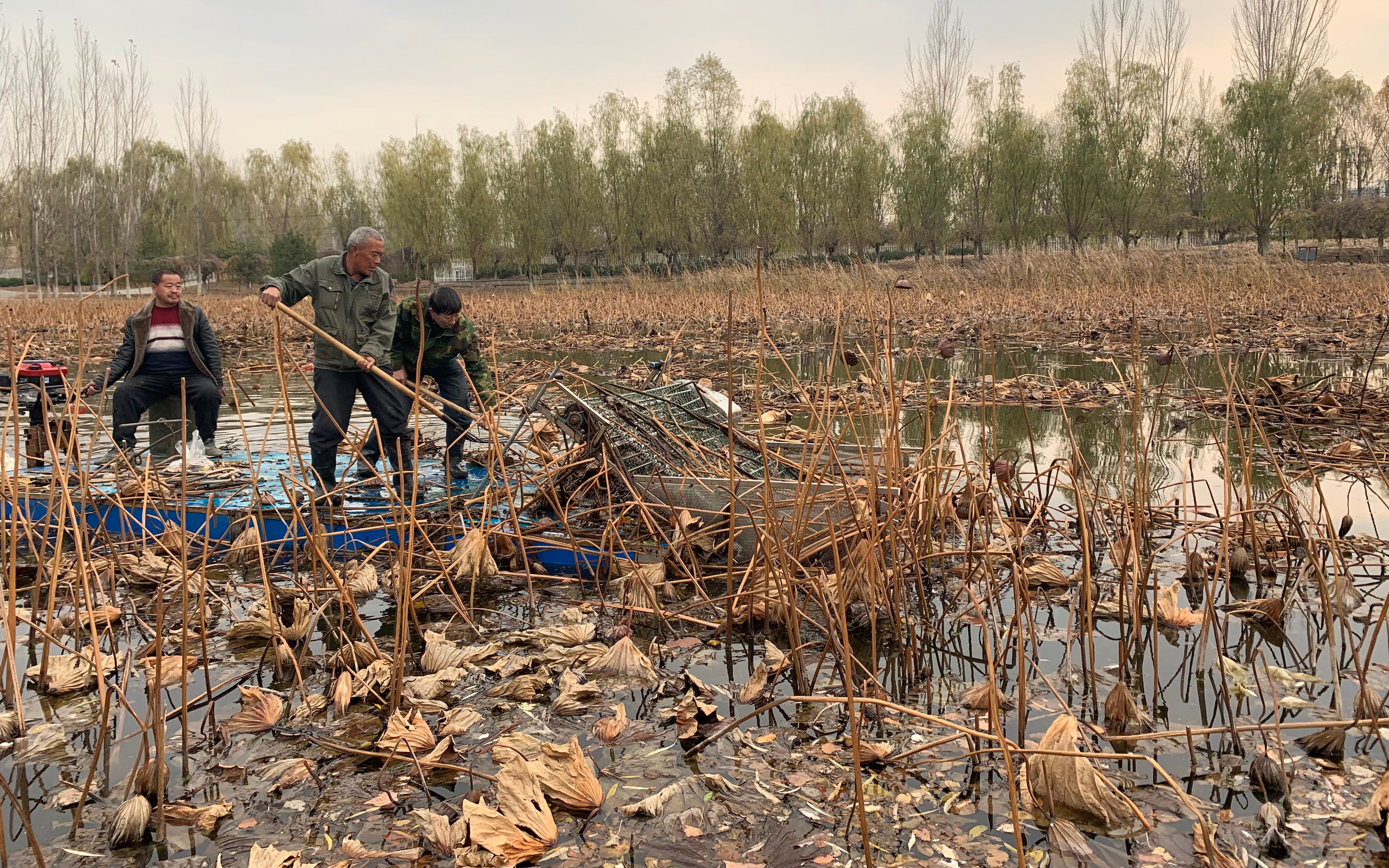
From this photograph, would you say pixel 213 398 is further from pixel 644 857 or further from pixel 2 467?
pixel 644 857

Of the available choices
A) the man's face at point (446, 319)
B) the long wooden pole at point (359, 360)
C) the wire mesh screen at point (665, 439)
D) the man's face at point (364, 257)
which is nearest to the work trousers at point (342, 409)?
the man's face at point (446, 319)

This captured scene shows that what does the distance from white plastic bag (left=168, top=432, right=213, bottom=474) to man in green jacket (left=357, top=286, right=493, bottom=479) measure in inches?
35.0

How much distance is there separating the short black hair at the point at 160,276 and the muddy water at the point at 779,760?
8.76ft

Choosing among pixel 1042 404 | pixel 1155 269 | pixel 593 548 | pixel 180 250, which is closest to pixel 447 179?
pixel 180 250

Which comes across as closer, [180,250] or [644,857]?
[644,857]

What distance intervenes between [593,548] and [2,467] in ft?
7.68

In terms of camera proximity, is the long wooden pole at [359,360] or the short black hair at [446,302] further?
the short black hair at [446,302]

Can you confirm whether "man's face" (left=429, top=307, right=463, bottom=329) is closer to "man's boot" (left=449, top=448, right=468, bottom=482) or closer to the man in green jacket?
the man in green jacket

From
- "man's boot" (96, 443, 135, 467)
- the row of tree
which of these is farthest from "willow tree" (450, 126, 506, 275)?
"man's boot" (96, 443, 135, 467)

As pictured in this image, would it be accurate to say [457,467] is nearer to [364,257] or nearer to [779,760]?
[364,257]

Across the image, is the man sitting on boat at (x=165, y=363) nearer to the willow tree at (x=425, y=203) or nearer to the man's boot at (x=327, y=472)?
the man's boot at (x=327, y=472)

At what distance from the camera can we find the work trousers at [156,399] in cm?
609

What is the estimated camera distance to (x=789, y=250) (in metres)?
43.8

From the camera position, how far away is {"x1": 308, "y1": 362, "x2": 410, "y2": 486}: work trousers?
17.0ft
